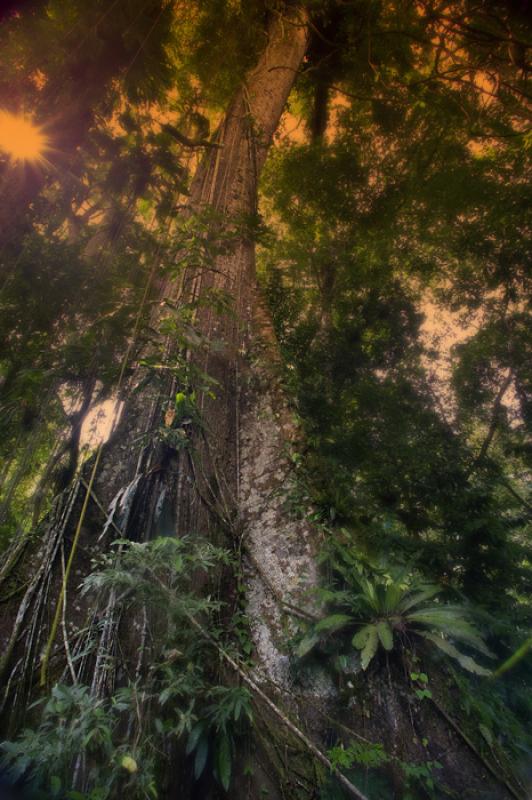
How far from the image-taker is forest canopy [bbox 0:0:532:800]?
191 centimetres

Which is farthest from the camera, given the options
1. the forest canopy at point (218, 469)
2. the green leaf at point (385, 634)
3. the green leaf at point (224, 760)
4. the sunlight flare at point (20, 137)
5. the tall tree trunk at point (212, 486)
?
the sunlight flare at point (20, 137)

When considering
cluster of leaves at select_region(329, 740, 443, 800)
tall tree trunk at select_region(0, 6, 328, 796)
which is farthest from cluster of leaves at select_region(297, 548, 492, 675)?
cluster of leaves at select_region(329, 740, 443, 800)

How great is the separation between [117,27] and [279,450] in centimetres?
456

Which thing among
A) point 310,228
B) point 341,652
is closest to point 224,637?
point 341,652

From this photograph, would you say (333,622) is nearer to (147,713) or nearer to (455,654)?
(455,654)

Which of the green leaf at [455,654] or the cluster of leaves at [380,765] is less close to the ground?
the green leaf at [455,654]

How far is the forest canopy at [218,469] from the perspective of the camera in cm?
191

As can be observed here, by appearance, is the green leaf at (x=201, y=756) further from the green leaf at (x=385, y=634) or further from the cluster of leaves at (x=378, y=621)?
the green leaf at (x=385, y=634)

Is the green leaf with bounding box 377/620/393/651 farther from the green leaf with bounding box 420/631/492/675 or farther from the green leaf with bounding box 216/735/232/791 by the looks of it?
the green leaf with bounding box 216/735/232/791

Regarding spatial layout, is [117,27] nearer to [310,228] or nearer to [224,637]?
[224,637]

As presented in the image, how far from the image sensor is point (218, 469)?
3.02 metres

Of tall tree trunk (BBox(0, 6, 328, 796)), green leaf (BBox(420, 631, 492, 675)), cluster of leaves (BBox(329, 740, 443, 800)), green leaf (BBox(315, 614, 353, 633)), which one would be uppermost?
tall tree trunk (BBox(0, 6, 328, 796))

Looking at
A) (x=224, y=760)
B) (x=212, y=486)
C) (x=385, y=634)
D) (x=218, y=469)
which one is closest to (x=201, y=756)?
(x=224, y=760)

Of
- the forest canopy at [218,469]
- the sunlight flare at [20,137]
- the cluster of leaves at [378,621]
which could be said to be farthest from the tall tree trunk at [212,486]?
the sunlight flare at [20,137]
